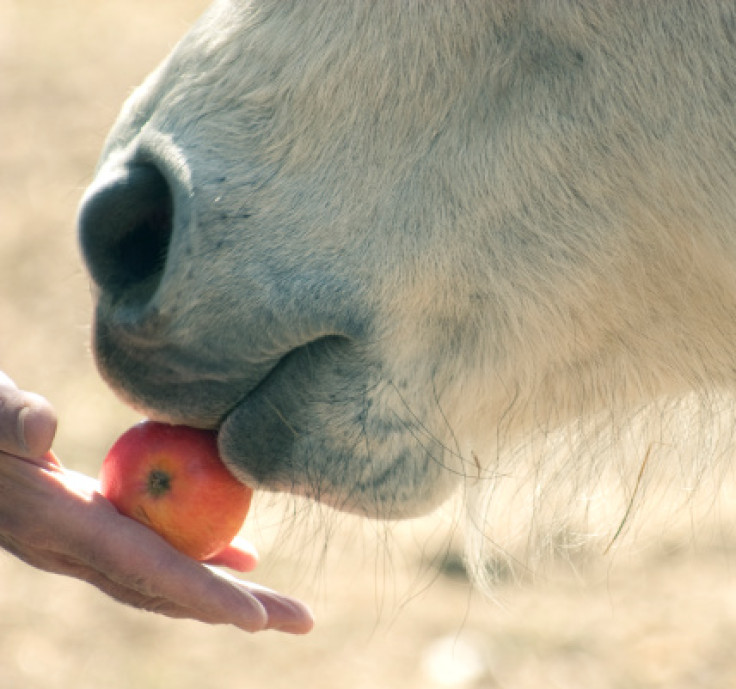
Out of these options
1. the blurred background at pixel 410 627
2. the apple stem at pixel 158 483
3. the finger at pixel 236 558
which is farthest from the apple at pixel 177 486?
the blurred background at pixel 410 627

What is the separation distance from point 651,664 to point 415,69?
2421mm

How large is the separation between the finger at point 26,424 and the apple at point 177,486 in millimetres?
123

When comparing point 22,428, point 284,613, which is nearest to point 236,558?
point 284,613

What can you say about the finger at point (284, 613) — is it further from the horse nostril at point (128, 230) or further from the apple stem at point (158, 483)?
the horse nostril at point (128, 230)

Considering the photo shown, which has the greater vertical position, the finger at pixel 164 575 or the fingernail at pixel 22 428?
the fingernail at pixel 22 428

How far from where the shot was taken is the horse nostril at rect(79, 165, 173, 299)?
1.40 m

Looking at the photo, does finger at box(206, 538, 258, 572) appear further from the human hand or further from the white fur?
the white fur

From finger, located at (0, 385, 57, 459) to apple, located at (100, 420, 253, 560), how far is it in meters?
0.12

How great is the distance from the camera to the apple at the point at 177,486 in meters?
1.53

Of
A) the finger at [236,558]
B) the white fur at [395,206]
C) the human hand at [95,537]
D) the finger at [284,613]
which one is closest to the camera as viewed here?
the white fur at [395,206]

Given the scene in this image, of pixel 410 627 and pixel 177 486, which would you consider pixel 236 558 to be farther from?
pixel 410 627

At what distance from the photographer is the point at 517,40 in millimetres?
1411

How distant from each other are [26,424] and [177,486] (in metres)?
0.20

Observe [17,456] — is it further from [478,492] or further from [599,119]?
[599,119]
